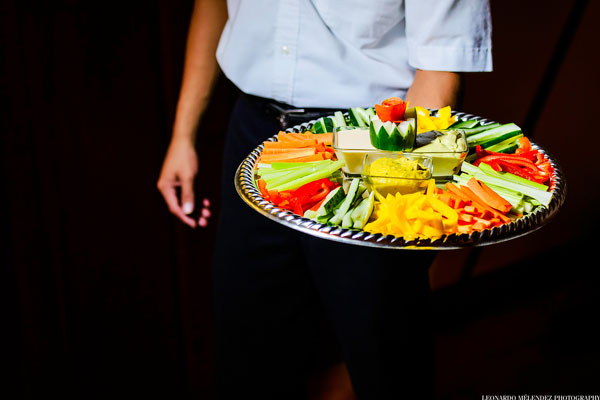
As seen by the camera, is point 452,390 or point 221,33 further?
point 452,390

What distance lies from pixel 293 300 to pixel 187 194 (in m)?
0.51

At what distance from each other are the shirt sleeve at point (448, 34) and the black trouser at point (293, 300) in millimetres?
457

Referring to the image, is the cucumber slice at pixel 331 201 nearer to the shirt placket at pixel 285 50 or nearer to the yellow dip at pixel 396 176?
the yellow dip at pixel 396 176

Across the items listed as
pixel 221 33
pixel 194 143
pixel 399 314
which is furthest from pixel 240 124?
pixel 399 314

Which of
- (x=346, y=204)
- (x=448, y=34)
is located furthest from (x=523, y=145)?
(x=346, y=204)

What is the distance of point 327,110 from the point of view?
4.28 feet

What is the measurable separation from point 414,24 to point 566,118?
198 cm

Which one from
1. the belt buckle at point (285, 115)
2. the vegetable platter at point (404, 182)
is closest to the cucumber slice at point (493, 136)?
the vegetable platter at point (404, 182)

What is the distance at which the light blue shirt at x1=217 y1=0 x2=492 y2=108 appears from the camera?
1136 mm

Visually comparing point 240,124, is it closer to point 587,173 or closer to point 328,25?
point 328,25

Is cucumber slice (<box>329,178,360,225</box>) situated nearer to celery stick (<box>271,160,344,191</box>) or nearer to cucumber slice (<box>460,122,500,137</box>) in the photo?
celery stick (<box>271,160,344,191</box>)

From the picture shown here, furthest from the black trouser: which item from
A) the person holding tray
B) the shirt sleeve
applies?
the shirt sleeve

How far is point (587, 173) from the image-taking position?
300cm

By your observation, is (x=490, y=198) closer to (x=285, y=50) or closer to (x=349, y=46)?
(x=349, y=46)
